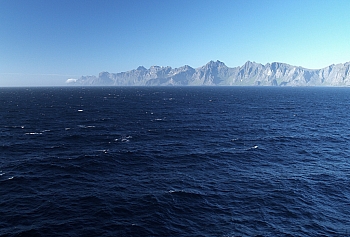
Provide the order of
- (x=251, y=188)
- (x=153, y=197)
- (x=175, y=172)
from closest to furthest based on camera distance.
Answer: (x=153, y=197), (x=251, y=188), (x=175, y=172)

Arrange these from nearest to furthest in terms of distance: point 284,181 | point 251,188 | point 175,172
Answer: point 251,188 < point 284,181 < point 175,172

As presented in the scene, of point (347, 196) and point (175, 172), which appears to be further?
point (175, 172)

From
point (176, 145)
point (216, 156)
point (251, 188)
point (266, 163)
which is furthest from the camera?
point (176, 145)

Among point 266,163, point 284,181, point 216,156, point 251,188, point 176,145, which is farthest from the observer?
point 176,145

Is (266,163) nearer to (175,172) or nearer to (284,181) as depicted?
(284,181)

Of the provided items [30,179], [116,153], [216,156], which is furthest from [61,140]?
[216,156]

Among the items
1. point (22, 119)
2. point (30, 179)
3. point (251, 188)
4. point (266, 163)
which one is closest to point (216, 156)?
point (266, 163)

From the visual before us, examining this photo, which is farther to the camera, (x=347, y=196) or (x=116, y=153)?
(x=116, y=153)

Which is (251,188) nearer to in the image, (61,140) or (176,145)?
(176,145)

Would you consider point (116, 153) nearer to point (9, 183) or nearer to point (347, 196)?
point (9, 183)

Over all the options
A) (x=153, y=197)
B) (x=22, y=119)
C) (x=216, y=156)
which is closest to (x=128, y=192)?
(x=153, y=197)
